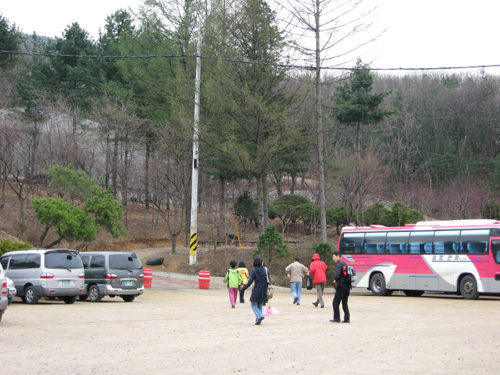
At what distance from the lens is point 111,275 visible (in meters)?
22.0

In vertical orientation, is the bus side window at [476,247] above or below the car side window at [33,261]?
above

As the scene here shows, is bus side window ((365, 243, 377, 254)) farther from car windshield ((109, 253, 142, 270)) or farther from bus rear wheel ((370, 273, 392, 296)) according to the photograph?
car windshield ((109, 253, 142, 270))

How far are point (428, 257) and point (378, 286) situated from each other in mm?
3294

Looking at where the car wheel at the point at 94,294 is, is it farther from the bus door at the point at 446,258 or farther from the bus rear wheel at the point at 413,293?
the bus rear wheel at the point at 413,293

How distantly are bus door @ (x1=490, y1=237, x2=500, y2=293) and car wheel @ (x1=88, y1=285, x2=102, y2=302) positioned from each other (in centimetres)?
1574

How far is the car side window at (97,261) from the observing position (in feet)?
72.8

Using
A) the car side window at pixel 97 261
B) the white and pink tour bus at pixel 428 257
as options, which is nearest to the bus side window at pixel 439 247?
the white and pink tour bus at pixel 428 257

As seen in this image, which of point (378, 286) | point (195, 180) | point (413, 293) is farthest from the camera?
point (195, 180)

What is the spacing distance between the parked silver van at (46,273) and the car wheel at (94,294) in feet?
4.69

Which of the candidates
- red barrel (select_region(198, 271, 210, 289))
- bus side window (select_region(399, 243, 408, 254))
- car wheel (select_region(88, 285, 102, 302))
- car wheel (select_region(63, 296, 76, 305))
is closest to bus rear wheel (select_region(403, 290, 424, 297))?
bus side window (select_region(399, 243, 408, 254))

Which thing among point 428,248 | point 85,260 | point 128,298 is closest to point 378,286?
point 428,248

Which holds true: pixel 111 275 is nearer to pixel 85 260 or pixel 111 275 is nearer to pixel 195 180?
pixel 85 260

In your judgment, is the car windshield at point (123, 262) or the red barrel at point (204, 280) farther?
the red barrel at point (204, 280)

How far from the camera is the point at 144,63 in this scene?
49156mm
